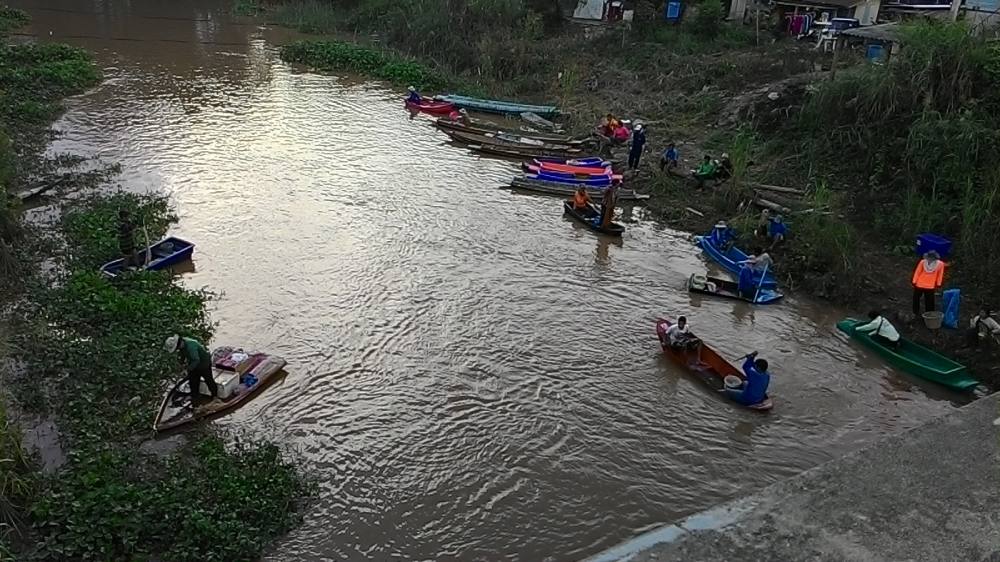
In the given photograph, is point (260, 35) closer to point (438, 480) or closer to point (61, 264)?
point (61, 264)

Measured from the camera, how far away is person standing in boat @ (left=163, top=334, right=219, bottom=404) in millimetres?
9594

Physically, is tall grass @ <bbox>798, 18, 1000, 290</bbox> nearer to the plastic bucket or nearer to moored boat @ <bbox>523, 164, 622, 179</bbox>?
the plastic bucket

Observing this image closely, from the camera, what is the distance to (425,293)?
13.9 m

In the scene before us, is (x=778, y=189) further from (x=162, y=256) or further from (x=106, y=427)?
(x=106, y=427)

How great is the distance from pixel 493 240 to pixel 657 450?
24.0 feet

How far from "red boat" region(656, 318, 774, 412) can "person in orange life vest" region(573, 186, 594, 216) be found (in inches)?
237

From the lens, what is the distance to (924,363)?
12.2 m

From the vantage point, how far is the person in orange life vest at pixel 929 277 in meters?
12.6

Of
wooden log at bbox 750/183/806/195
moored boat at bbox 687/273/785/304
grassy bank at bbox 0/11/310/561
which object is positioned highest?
wooden log at bbox 750/183/806/195

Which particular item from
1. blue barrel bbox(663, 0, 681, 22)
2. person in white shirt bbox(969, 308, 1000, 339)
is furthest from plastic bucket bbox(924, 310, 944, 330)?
blue barrel bbox(663, 0, 681, 22)

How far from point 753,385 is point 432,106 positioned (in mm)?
17884

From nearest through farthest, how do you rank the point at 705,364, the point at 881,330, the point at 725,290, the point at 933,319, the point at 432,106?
1. the point at 705,364
2. the point at 881,330
3. the point at 933,319
4. the point at 725,290
5. the point at 432,106

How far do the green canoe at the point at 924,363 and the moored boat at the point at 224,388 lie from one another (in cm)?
955

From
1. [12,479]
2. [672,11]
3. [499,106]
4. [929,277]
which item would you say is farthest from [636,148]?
[12,479]
